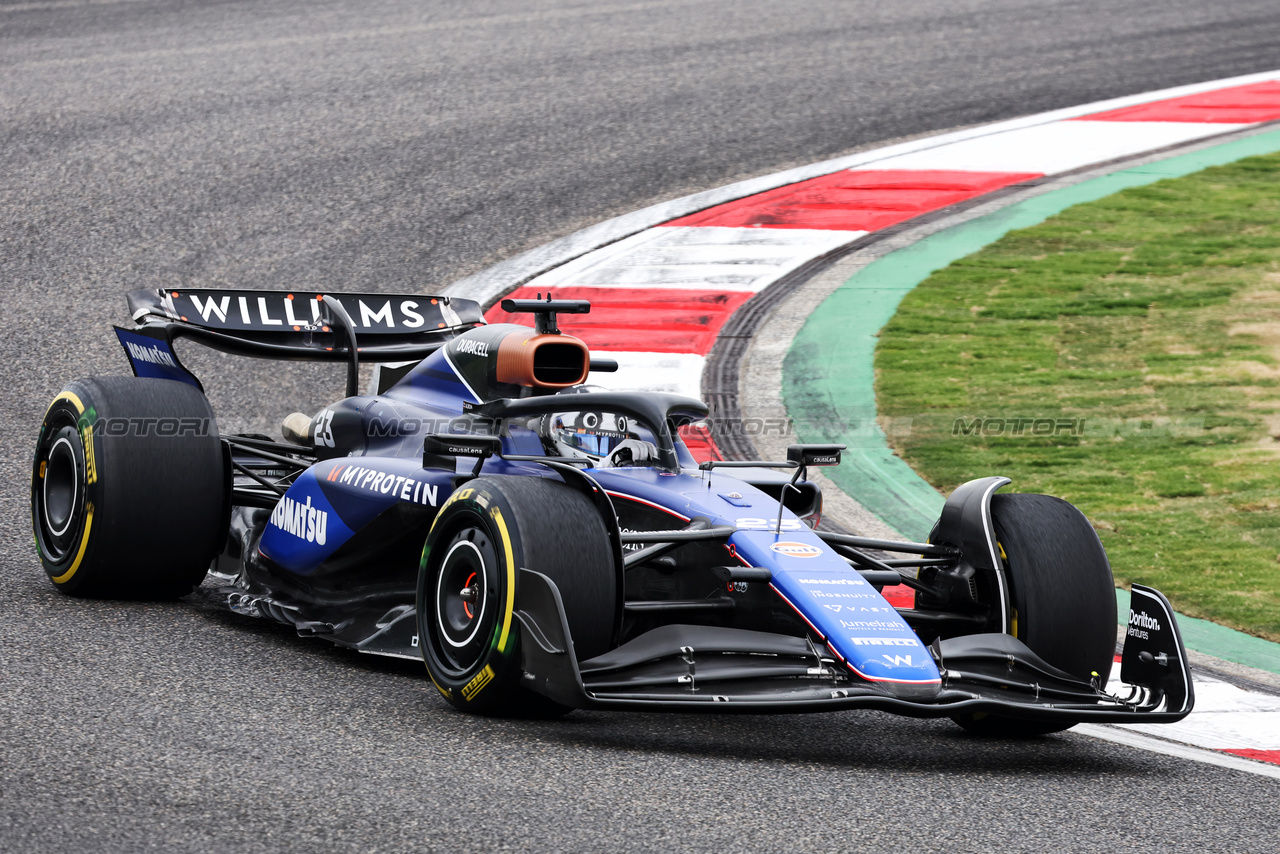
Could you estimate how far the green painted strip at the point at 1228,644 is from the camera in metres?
6.82

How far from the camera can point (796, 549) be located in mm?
5223

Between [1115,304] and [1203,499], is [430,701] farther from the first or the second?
[1115,304]

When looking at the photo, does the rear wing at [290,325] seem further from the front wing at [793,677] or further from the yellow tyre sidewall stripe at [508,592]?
the front wing at [793,677]

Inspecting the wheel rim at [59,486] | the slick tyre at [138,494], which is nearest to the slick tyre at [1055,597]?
the slick tyre at [138,494]

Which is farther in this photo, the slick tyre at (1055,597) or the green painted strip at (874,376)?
the green painted strip at (874,376)

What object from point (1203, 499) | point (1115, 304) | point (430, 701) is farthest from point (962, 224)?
point (430, 701)

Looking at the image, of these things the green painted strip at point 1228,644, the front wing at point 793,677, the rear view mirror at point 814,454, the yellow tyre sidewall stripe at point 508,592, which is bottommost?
the green painted strip at point 1228,644

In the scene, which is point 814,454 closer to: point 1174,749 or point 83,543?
point 1174,749

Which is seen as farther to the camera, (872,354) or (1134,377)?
(872,354)

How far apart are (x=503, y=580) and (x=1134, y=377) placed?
6.81m

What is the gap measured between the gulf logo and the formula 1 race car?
0.04 feet

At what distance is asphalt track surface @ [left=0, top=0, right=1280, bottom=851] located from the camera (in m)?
4.12

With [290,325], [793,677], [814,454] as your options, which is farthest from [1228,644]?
[290,325]

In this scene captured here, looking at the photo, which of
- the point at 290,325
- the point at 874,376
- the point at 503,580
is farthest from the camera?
the point at 874,376
